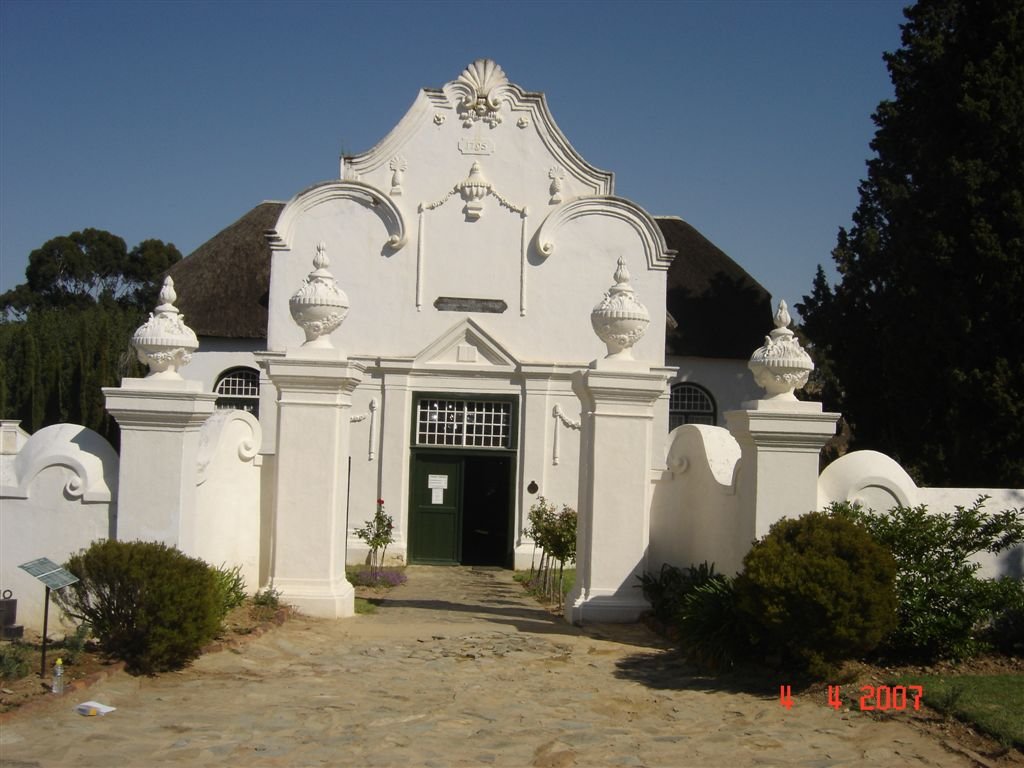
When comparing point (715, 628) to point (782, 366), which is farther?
point (782, 366)

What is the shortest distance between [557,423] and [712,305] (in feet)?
17.5

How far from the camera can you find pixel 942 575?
29.5 ft

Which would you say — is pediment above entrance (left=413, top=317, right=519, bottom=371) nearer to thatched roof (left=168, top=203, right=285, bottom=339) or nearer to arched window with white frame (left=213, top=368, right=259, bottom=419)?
thatched roof (left=168, top=203, right=285, bottom=339)

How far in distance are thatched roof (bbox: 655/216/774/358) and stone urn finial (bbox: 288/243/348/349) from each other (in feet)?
35.9

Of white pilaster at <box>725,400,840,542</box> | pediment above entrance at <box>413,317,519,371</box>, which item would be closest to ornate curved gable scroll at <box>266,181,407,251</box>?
pediment above entrance at <box>413,317,519,371</box>

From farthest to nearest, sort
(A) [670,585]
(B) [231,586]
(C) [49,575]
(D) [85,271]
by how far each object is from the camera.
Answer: (D) [85,271], (A) [670,585], (B) [231,586], (C) [49,575]

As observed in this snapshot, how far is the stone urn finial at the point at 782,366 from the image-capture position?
32.0ft

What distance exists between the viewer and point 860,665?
8.50 metres

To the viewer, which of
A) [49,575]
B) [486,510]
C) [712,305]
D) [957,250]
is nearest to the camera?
[49,575]

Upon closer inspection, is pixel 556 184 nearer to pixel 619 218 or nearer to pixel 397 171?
pixel 619 218

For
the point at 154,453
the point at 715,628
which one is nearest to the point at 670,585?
the point at 715,628

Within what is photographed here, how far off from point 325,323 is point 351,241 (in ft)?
25.9

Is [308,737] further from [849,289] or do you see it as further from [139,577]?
[849,289]

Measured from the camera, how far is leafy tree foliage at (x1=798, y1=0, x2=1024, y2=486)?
1526 centimetres
